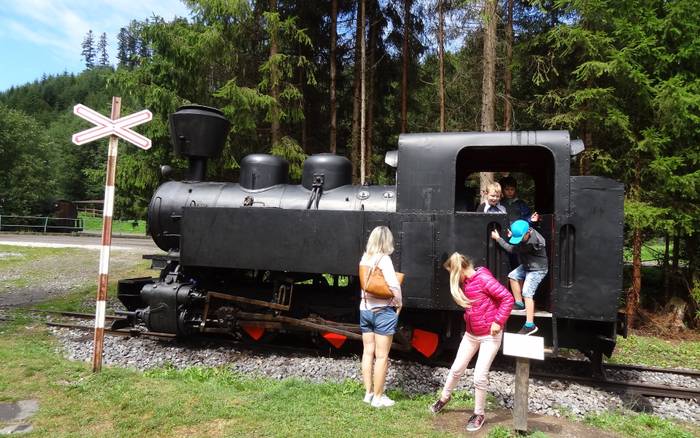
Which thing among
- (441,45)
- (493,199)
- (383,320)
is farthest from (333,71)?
(383,320)

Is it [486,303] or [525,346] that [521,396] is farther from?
[486,303]

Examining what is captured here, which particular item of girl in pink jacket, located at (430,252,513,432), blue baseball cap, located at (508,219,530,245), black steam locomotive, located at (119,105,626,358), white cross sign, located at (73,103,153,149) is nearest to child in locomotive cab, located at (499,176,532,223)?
black steam locomotive, located at (119,105,626,358)

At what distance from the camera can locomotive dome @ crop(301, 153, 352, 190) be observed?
6.62 metres

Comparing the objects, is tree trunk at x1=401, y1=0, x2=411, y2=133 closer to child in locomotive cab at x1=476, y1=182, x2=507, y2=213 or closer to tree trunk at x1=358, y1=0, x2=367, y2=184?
tree trunk at x1=358, y1=0, x2=367, y2=184

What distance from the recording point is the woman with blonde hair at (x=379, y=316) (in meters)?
4.33

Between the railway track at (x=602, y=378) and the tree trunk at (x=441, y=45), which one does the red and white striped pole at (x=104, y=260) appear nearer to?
the railway track at (x=602, y=378)

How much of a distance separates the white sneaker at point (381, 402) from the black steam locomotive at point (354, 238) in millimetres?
1202

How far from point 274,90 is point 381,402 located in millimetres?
10244

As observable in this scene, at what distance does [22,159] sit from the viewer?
126 feet

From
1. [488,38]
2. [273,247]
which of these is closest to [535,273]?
[273,247]

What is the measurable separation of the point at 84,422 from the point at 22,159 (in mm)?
42474

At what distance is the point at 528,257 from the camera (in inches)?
195

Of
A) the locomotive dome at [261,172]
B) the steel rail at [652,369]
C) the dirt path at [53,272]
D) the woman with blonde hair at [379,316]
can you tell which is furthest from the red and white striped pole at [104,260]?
the steel rail at [652,369]

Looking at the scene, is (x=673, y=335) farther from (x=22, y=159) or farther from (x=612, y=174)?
(x=22, y=159)
